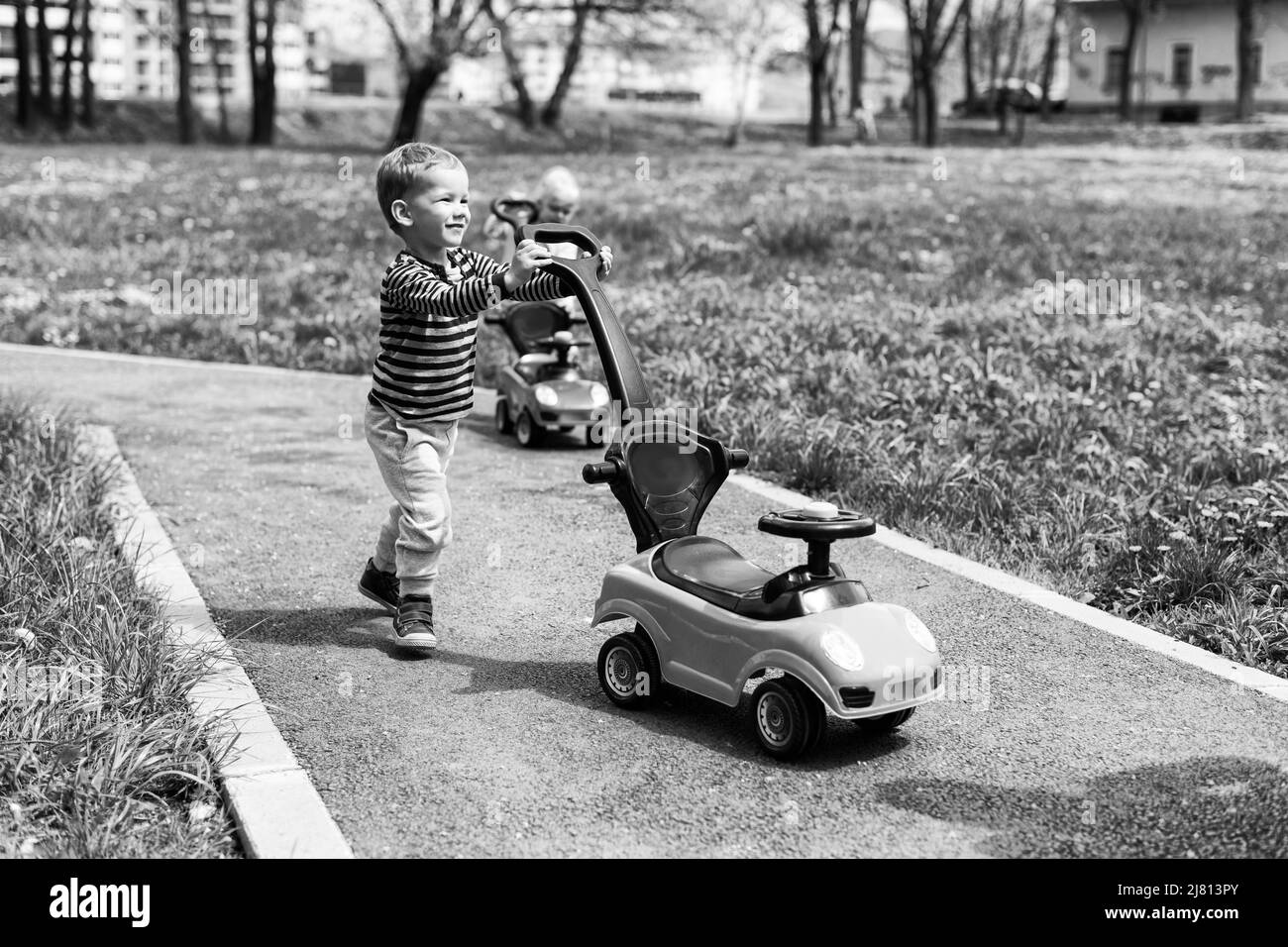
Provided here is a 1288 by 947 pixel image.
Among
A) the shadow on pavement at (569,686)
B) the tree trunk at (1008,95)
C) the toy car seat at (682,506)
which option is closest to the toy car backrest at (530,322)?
the shadow on pavement at (569,686)

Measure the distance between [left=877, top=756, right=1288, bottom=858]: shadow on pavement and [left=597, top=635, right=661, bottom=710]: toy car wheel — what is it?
2.84 feet

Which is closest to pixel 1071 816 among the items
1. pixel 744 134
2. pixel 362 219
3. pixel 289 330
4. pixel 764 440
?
pixel 764 440

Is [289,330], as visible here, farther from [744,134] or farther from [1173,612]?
[744,134]

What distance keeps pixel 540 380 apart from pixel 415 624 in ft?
12.3

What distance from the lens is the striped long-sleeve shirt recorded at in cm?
484

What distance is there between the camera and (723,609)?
14.0ft

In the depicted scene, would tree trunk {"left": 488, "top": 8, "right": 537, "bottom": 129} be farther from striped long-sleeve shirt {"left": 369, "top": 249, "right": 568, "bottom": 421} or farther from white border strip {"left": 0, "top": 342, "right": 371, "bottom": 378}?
striped long-sleeve shirt {"left": 369, "top": 249, "right": 568, "bottom": 421}

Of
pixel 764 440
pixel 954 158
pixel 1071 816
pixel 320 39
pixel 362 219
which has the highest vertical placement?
pixel 320 39

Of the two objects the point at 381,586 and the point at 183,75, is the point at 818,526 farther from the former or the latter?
the point at 183,75

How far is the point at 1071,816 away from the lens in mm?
3766

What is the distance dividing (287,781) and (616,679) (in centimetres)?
110

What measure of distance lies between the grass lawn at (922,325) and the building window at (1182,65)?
39.8 metres

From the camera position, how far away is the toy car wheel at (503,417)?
8922 millimetres

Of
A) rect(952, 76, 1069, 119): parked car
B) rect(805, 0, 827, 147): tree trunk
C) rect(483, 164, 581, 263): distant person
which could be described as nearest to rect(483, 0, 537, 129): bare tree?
rect(805, 0, 827, 147): tree trunk
